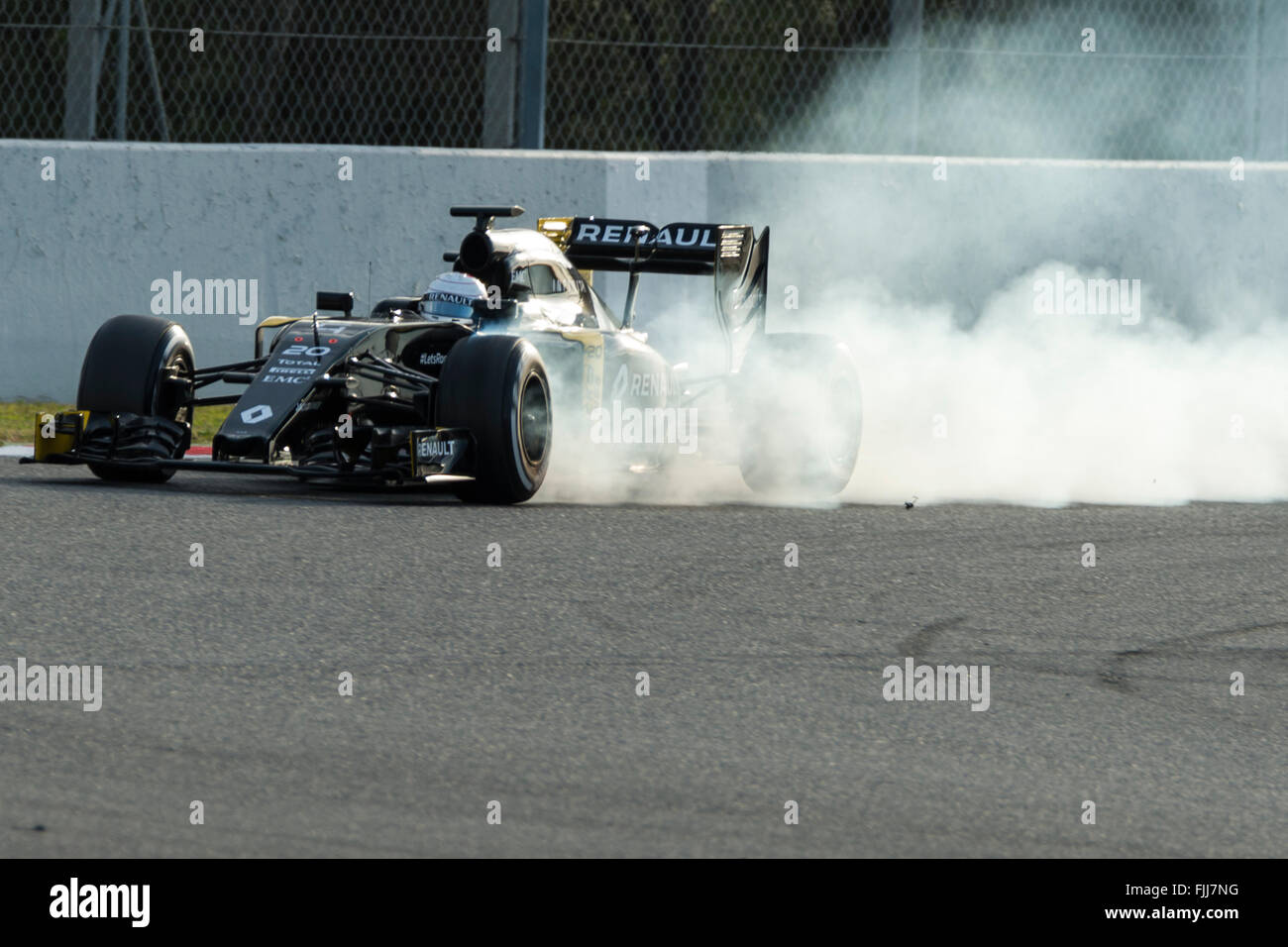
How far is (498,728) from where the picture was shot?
14.6 feet

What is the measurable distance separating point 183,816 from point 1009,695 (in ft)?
7.44

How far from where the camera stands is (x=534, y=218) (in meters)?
11.8

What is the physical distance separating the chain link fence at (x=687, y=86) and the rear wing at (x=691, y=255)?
2.09 m

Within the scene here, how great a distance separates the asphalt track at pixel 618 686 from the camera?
374 centimetres

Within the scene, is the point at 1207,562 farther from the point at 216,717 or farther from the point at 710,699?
the point at 216,717

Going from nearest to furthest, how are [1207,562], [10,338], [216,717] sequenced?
[216,717] → [1207,562] → [10,338]

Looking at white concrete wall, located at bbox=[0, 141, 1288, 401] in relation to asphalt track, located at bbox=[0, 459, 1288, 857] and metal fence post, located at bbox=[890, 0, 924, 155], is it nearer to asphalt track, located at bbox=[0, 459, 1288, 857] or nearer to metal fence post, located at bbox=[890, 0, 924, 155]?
metal fence post, located at bbox=[890, 0, 924, 155]

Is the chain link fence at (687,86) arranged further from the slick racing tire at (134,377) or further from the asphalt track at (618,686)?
the asphalt track at (618,686)

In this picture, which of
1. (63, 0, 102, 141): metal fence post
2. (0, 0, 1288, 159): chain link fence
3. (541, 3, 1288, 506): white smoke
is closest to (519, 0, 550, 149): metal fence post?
(0, 0, 1288, 159): chain link fence

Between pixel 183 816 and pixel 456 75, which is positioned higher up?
pixel 456 75

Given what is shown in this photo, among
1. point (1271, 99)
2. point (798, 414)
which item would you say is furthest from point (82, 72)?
point (1271, 99)

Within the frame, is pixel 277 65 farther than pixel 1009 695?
Yes

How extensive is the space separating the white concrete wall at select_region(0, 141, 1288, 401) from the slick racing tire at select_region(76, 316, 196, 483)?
2659 mm

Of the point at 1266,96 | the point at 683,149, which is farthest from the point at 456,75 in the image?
the point at 1266,96
